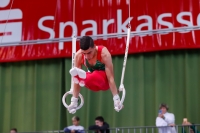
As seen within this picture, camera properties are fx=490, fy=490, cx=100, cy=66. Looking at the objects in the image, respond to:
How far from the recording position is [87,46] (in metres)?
5.30

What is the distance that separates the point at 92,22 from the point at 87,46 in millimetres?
3954

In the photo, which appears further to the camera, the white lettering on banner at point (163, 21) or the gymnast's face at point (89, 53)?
the white lettering on banner at point (163, 21)

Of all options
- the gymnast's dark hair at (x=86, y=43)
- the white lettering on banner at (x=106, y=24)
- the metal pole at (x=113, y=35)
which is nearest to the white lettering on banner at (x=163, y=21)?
the metal pole at (x=113, y=35)

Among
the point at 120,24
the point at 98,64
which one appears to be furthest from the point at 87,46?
the point at 120,24

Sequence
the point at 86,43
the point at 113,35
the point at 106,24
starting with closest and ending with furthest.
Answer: the point at 86,43
the point at 113,35
the point at 106,24

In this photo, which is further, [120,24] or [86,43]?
[120,24]

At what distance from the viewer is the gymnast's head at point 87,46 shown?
5289 millimetres

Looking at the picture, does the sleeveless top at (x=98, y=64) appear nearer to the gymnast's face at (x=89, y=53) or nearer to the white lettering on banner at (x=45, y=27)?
the gymnast's face at (x=89, y=53)

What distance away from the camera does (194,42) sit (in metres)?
8.48

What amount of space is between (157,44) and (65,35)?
5.95ft

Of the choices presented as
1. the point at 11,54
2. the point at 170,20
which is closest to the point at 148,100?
the point at 170,20

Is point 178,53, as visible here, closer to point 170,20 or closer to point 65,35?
point 170,20

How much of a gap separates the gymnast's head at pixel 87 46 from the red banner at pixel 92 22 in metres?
2.88

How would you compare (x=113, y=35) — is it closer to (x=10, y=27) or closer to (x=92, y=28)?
(x=92, y=28)
